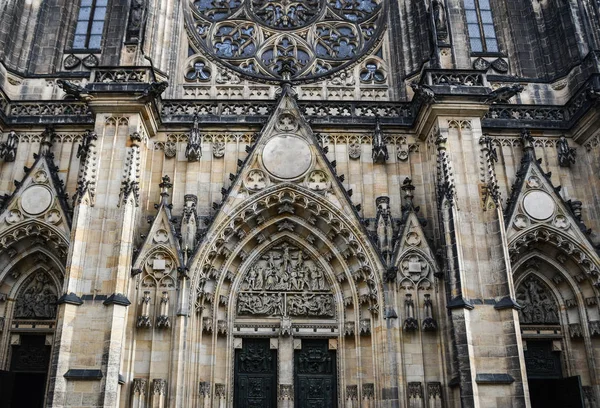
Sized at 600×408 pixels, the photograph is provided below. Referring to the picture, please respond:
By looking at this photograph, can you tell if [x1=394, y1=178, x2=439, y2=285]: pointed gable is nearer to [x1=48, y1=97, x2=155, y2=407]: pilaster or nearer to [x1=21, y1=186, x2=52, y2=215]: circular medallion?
[x1=48, y1=97, x2=155, y2=407]: pilaster

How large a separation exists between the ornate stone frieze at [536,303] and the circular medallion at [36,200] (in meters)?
11.0

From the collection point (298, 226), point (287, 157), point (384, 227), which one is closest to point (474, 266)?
point (384, 227)

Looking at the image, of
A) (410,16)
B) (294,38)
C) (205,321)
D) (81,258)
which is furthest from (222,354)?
(410,16)

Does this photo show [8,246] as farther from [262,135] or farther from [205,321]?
[262,135]

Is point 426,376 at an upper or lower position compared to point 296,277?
lower

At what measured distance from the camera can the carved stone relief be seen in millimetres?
13305

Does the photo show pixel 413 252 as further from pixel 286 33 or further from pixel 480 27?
pixel 480 27

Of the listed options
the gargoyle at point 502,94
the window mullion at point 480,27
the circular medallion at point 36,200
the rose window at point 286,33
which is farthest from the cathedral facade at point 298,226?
the window mullion at point 480,27

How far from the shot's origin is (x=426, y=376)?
1231 centimetres

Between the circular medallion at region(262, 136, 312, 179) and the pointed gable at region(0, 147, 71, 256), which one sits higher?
the circular medallion at region(262, 136, 312, 179)

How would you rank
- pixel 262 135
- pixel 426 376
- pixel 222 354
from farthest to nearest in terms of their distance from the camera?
pixel 262 135
pixel 222 354
pixel 426 376

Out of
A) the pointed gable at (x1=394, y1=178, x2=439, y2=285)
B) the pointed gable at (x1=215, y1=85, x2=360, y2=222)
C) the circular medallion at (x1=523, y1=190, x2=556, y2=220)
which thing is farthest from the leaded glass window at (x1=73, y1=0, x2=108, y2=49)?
the circular medallion at (x1=523, y1=190, x2=556, y2=220)

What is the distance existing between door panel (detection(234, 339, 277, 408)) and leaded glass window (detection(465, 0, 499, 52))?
9.99 metres

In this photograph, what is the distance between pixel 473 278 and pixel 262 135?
583cm
